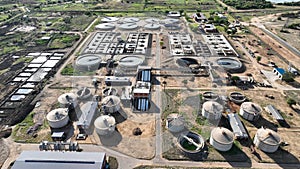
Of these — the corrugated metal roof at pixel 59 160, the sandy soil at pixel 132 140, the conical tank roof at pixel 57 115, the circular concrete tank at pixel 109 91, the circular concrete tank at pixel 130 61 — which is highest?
the circular concrete tank at pixel 130 61

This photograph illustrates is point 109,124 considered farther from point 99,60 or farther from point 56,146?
point 99,60

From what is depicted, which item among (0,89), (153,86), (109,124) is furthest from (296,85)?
(0,89)

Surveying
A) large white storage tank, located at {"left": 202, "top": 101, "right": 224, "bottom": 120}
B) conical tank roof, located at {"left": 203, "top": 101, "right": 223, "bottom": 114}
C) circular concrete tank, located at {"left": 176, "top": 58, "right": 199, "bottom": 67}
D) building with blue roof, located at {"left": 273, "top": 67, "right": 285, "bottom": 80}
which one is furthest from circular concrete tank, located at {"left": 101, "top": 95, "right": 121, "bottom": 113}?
building with blue roof, located at {"left": 273, "top": 67, "right": 285, "bottom": 80}

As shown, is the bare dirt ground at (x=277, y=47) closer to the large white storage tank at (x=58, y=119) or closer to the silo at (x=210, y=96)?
the silo at (x=210, y=96)

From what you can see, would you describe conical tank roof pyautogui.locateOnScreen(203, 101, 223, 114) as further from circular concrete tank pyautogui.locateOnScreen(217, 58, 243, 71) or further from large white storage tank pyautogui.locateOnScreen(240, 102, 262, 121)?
circular concrete tank pyautogui.locateOnScreen(217, 58, 243, 71)

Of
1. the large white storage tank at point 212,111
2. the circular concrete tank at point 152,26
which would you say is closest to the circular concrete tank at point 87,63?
the circular concrete tank at point 152,26
